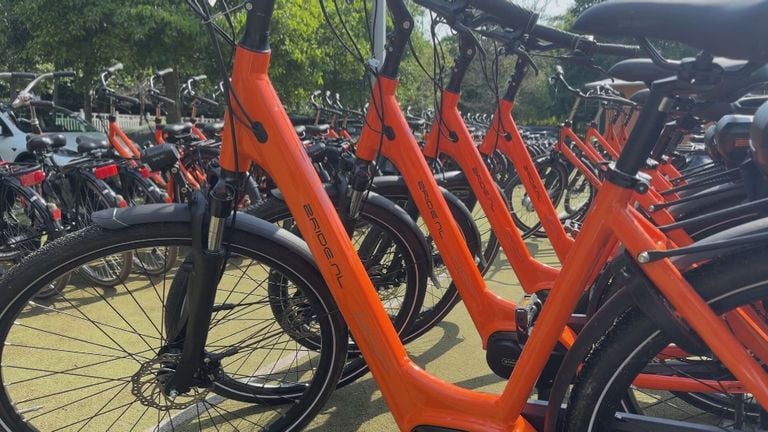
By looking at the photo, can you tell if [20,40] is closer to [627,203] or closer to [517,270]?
[517,270]

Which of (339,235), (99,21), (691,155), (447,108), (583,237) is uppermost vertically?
(99,21)

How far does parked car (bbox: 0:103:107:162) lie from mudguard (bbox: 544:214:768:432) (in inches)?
263

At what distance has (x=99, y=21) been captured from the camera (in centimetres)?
831

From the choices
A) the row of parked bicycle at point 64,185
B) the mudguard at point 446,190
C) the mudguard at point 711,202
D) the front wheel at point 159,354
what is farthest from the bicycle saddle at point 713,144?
the row of parked bicycle at point 64,185

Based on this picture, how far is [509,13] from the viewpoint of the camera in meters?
1.99

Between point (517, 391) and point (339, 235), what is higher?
point (339, 235)

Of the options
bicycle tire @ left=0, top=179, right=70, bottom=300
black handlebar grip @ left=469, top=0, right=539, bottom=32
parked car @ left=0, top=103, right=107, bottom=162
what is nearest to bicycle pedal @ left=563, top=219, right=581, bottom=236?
black handlebar grip @ left=469, top=0, right=539, bottom=32

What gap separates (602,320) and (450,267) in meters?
0.94

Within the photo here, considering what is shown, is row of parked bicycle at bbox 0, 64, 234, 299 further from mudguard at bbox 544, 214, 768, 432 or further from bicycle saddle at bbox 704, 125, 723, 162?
bicycle saddle at bbox 704, 125, 723, 162

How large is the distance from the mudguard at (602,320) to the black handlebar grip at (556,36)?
1153 mm

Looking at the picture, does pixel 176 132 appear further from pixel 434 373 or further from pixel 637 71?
pixel 637 71

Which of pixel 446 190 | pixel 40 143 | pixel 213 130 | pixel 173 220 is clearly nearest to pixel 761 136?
pixel 446 190

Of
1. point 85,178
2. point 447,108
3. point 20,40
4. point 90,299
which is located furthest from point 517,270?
point 20,40

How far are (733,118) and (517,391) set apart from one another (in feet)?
5.35
